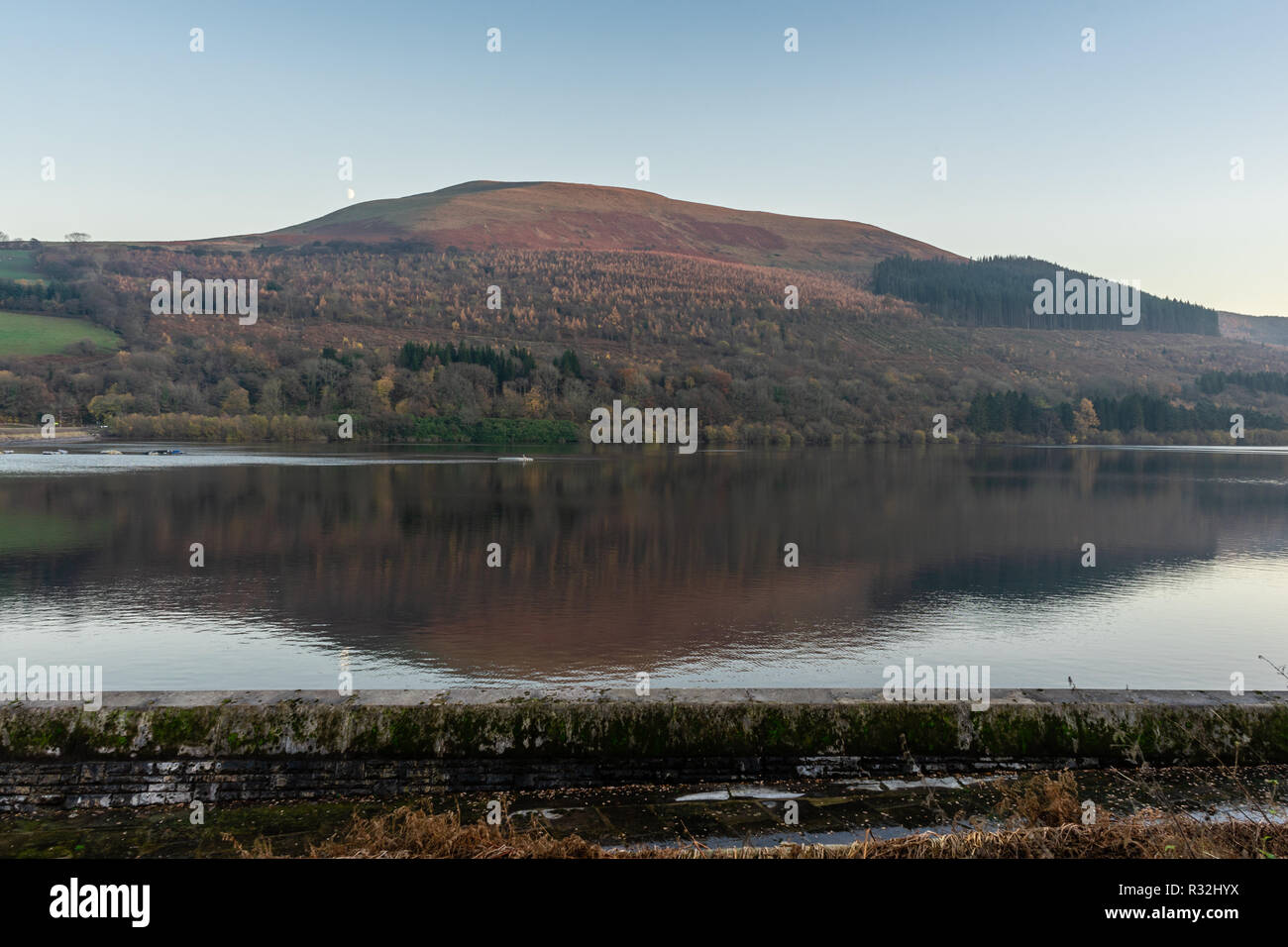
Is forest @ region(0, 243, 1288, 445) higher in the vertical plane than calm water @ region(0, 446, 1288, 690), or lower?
higher

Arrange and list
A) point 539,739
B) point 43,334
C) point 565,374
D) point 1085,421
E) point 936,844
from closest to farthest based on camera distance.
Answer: point 936,844 → point 539,739 → point 565,374 → point 1085,421 → point 43,334

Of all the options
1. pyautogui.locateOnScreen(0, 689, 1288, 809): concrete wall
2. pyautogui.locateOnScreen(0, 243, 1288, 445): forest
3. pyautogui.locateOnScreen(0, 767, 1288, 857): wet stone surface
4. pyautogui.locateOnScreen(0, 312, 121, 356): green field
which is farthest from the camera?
pyautogui.locateOnScreen(0, 312, 121, 356): green field

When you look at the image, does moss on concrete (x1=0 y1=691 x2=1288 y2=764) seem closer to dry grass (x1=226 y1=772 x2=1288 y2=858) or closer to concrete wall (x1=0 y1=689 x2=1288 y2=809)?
concrete wall (x1=0 y1=689 x2=1288 y2=809)

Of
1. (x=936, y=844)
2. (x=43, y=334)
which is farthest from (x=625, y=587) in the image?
(x=43, y=334)

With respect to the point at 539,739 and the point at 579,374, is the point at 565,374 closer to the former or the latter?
the point at 579,374

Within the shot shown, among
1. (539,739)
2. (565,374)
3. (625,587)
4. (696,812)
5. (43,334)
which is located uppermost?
(43,334)

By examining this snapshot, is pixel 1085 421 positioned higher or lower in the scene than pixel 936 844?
higher

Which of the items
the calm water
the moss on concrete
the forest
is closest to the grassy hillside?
the forest

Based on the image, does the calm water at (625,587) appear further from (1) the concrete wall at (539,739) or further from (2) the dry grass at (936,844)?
(2) the dry grass at (936,844)
